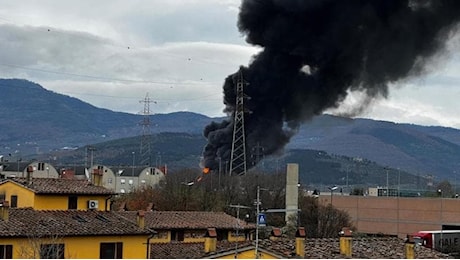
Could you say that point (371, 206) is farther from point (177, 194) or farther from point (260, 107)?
point (177, 194)

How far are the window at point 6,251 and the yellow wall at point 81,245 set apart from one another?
9 centimetres

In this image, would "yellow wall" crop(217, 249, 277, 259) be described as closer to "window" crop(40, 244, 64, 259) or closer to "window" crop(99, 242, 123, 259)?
"window" crop(40, 244, 64, 259)

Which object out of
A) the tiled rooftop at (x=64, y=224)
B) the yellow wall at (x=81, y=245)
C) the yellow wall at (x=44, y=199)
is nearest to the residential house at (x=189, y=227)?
the yellow wall at (x=44, y=199)

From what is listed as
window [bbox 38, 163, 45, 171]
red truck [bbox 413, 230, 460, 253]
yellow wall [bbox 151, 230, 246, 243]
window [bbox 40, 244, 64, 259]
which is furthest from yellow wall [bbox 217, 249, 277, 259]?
window [bbox 38, 163, 45, 171]

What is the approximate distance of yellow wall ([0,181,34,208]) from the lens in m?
29.7

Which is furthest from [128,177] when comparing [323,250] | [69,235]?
[323,250]

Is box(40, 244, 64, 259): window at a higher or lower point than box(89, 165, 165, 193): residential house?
lower

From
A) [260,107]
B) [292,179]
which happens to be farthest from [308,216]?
[260,107]

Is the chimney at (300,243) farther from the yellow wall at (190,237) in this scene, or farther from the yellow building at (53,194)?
the yellow wall at (190,237)

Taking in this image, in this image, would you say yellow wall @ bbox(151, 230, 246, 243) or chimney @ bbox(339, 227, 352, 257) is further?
yellow wall @ bbox(151, 230, 246, 243)

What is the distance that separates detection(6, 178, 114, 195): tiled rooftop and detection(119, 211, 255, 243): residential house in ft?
6.55

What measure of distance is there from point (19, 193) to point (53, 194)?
5.69 ft

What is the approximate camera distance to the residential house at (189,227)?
32919 millimetres

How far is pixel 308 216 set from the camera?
5359 centimetres
